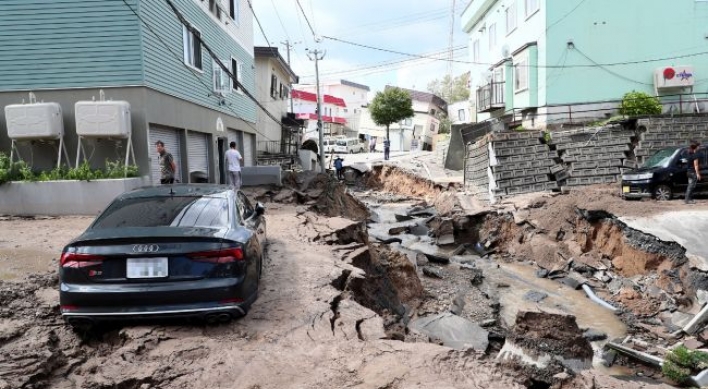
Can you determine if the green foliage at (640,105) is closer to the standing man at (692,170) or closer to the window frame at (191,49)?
the standing man at (692,170)

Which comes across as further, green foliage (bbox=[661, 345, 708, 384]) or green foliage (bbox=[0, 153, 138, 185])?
green foliage (bbox=[0, 153, 138, 185])

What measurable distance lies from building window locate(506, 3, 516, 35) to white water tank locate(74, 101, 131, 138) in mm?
20964

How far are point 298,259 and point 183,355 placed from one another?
10.4 feet

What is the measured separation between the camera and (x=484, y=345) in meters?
6.12

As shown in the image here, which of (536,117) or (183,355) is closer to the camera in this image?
(183,355)

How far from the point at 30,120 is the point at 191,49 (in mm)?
5371

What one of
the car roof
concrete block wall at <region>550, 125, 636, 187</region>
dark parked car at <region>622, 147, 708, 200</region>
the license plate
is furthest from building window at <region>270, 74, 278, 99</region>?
the license plate

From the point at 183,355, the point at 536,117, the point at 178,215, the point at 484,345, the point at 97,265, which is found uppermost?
the point at 536,117

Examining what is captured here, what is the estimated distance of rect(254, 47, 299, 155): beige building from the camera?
27578 mm

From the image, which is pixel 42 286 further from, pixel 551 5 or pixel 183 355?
pixel 551 5

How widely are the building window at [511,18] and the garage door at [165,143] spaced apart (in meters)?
18.9

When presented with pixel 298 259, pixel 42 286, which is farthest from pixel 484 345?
pixel 42 286

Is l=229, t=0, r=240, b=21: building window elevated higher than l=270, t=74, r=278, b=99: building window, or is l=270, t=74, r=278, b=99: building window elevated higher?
l=229, t=0, r=240, b=21: building window

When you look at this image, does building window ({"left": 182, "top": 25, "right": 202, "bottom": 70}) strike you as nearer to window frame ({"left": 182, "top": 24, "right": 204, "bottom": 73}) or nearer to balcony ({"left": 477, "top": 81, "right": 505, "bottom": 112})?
window frame ({"left": 182, "top": 24, "right": 204, "bottom": 73})
